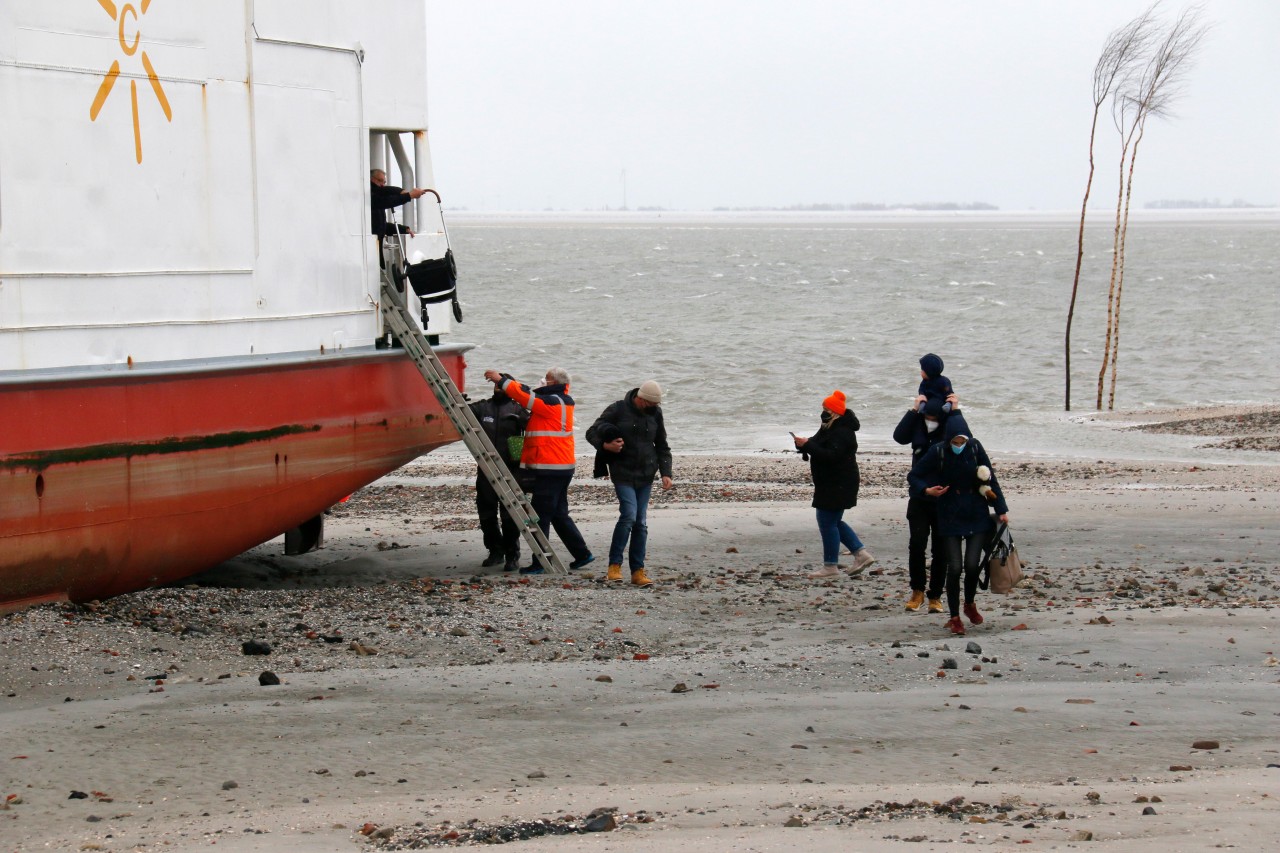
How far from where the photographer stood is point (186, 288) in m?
10.5

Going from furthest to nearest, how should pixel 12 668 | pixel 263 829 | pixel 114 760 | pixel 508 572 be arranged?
pixel 508 572, pixel 12 668, pixel 114 760, pixel 263 829

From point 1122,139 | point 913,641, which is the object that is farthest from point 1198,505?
point 1122,139

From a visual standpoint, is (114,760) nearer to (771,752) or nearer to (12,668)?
(12,668)

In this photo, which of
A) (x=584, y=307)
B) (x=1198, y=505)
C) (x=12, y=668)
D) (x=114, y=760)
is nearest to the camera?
(x=114, y=760)

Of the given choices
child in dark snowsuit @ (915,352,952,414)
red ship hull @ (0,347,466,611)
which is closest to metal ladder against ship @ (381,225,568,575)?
red ship hull @ (0,347,466,611)

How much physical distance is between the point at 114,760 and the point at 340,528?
8.66m

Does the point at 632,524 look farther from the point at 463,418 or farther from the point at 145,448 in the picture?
the point at 145,448

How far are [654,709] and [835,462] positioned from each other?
4.50m

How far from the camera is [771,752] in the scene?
723cm

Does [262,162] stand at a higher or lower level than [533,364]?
higher

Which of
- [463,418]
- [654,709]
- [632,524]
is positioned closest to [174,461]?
[463,418]

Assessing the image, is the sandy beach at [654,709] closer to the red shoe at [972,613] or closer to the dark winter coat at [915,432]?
the red shoe at [972,613]

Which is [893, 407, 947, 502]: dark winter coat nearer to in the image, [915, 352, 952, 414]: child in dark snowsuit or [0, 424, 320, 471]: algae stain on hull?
[915, 352, 952, 414]: child in dark snowsuit

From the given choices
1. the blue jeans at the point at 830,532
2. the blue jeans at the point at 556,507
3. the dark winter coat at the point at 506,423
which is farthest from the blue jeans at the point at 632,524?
the blue jeans at the point at 830,532
